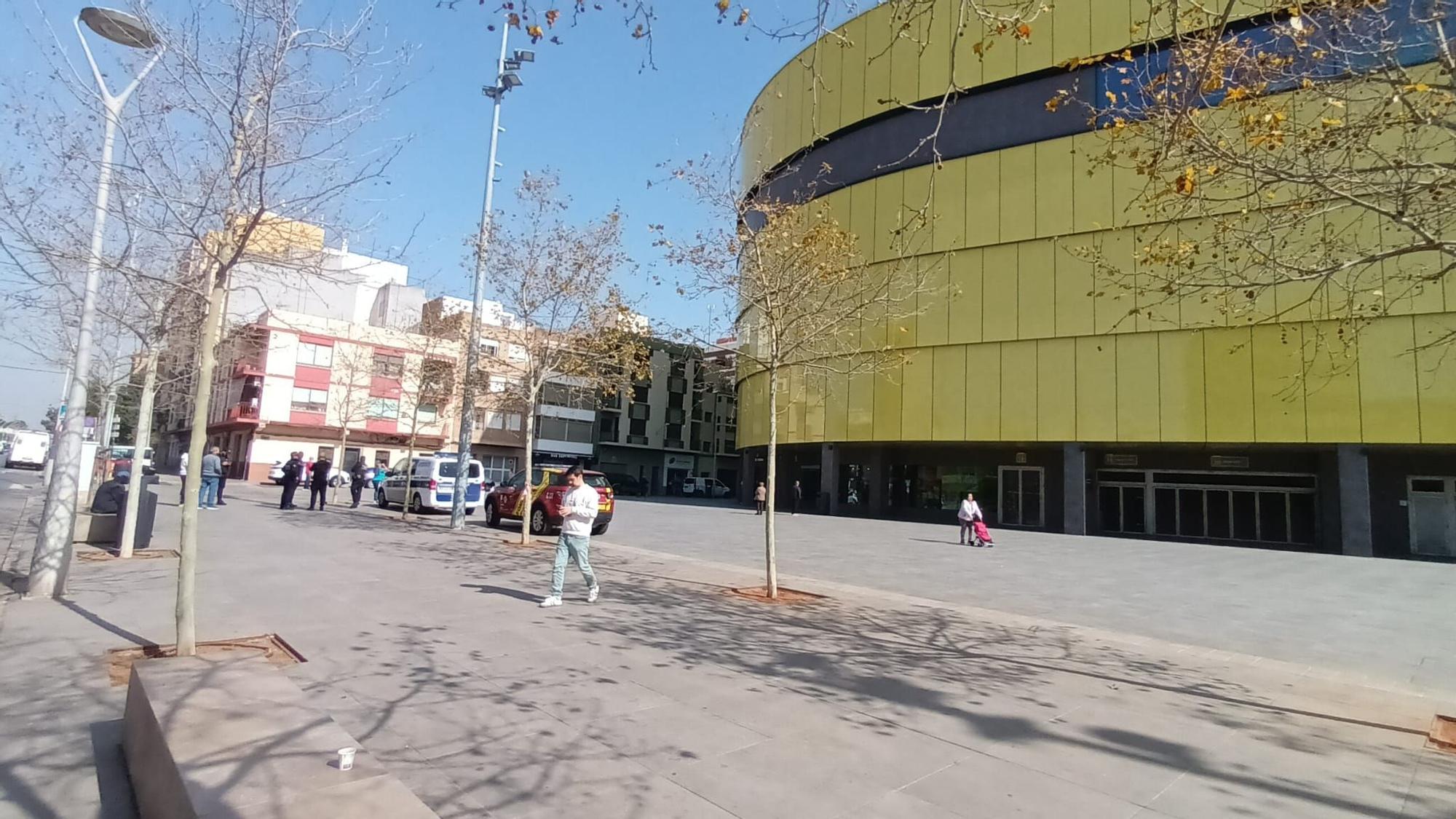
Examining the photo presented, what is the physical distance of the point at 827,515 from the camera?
35.3 metres

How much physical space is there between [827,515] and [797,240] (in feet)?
83.0

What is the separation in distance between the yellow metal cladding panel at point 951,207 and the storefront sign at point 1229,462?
39.7ft

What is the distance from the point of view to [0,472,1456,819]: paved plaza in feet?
13.1

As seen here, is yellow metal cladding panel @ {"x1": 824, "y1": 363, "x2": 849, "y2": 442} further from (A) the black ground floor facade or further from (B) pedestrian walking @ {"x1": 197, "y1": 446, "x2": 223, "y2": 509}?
(B) pedestrian walking @ {"x1": 197, "y1": 446, "x2": 223, "y2": 509}

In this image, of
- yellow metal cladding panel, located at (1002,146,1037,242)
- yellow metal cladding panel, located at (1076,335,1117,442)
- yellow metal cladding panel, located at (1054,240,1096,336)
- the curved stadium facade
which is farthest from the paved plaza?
yellow metal cladding panel, located at (1002,146,1037,242)

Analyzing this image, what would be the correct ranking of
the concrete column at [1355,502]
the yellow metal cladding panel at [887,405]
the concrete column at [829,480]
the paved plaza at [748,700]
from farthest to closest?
the concrete column at [829,480] → the yellow metal cladding panel at [887,405] → the concrete column at [1355,502] → the paved plaza at [748,700]

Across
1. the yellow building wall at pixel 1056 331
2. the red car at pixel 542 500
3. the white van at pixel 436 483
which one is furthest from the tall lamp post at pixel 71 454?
the yellow building wall at pixel 1056 331

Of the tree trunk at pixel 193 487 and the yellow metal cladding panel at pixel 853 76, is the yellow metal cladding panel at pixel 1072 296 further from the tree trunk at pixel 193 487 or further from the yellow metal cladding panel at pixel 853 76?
the tree trunk at pixel 193 487

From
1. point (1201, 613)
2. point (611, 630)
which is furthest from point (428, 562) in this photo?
point (1201, 613)

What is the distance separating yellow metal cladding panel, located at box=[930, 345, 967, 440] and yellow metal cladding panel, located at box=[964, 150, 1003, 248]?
429cm

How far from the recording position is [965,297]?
2997 centimetres

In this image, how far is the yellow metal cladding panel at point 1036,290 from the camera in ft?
91.5

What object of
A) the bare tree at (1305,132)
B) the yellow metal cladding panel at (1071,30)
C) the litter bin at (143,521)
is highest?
the yellow metal cladding panel at (1071,30)

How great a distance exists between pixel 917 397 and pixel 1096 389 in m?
6.73
